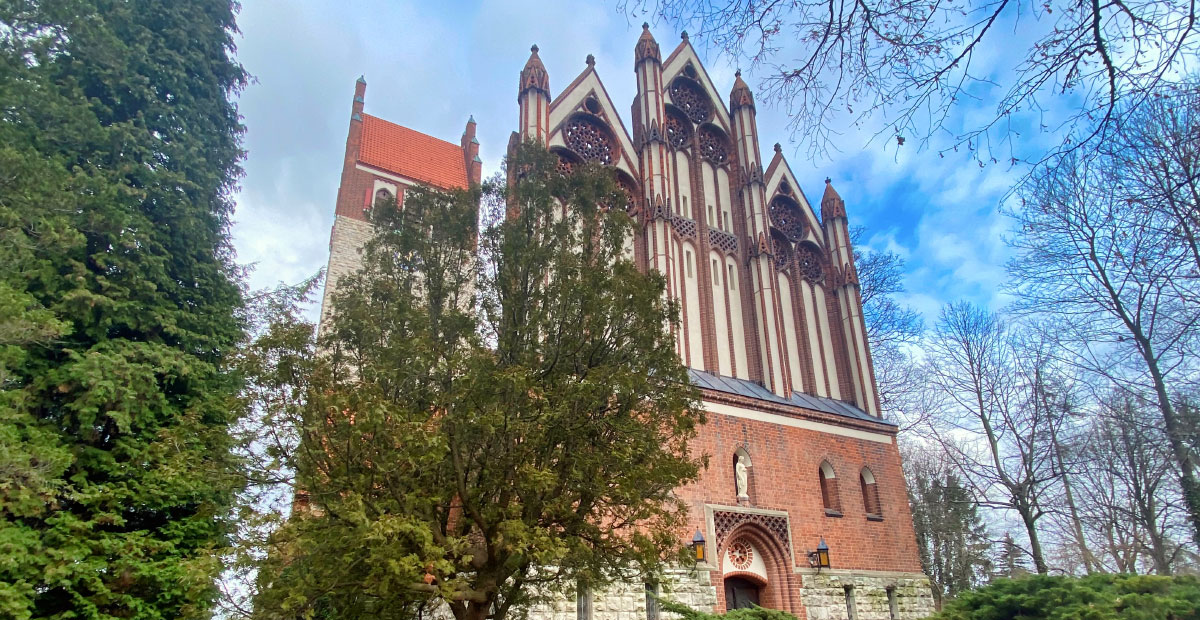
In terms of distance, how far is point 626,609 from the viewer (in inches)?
420

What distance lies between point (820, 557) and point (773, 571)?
971 mm

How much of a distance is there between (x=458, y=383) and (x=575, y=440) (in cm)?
148

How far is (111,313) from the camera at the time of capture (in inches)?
362

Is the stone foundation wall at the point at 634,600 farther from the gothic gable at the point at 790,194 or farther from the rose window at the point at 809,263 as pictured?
the gothic gable at the point at 790,194

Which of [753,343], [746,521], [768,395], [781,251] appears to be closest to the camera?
[746,521]

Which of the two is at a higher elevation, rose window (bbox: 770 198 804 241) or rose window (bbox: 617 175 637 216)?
rose window (bbox: 770 198 804 241)

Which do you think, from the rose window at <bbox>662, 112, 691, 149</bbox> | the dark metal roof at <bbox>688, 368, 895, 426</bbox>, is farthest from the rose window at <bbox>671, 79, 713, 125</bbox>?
the dark metal roof at <bbox>688, 368, 895, 426</bbox>

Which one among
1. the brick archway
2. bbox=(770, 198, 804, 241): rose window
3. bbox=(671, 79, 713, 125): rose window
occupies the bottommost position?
the brick archway

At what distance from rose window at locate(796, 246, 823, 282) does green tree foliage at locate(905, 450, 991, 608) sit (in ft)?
33.6

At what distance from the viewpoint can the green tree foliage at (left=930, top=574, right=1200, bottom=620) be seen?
6387mm

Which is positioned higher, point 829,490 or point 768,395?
point 768,395

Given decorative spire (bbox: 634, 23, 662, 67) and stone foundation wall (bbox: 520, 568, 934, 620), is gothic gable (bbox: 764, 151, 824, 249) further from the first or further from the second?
stone foundation wall (bbox: 520, 568, 934, 620)

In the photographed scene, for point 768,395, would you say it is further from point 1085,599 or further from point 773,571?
point 1085,599

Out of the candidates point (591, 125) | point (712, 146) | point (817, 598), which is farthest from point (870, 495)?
point (591, 125)
